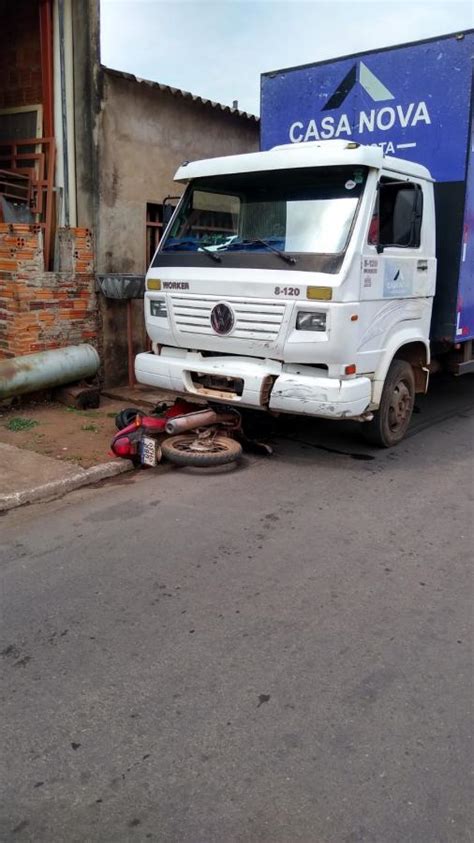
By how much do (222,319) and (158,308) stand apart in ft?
2.68

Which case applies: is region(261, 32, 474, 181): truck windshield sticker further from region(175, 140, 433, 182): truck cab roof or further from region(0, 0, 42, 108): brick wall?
region(0, 0, 42, 108): brick wall

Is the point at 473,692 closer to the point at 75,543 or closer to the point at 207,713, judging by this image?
the point at 207,713

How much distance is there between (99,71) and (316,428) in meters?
4.71

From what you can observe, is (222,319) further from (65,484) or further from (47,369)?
(47,369)

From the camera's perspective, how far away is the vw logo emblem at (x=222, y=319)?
18.5 feet

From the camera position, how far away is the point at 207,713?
2691 millimetres

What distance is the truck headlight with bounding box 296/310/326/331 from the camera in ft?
17.1

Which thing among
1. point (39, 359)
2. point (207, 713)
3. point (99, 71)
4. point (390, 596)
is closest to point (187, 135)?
point (99, 71)

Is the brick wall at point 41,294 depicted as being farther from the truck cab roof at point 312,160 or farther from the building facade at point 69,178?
the truck cab roof at point 312,160

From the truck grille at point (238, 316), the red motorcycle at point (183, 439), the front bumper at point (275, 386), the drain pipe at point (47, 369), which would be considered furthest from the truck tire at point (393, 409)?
the drain pipe at point (47, 369)

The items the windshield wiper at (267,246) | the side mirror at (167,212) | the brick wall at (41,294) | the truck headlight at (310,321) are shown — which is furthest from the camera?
the brick wall at (41,294)

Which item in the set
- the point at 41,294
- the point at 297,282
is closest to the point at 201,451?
the point at 297,282

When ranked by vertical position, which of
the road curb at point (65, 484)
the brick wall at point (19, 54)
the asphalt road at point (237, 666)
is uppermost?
the brick wall at point (19, 54)

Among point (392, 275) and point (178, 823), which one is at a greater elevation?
point (392, 275)
